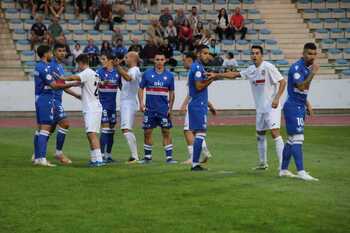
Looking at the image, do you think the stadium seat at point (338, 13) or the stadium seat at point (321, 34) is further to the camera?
the stadium seat at point (338, 13)

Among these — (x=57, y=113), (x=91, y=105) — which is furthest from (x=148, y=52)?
(x=91, y=105)

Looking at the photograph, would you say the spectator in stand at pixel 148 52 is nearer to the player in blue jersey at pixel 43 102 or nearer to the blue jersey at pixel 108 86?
the blue jersey at pixel 108 86

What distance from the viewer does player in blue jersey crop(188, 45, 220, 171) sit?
16.2 m

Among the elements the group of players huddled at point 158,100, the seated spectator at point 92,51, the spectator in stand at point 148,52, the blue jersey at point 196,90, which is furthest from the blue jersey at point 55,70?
the spectator in stand at point 148,52

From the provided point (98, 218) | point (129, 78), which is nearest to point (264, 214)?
point (98, 218)

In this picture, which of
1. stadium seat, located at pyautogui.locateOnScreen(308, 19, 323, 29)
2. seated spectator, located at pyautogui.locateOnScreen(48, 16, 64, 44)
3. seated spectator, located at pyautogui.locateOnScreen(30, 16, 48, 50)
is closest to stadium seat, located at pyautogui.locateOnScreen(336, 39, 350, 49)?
stadium seat, located at pyautogui.locateOnScreen(308, 19, 323, 29)

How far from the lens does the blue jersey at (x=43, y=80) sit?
1733 cm

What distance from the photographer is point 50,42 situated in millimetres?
34406

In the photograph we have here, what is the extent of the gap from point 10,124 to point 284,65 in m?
10.8

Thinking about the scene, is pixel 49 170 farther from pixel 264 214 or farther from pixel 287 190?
pixel 264 214

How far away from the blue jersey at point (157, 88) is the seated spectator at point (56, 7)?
1904 cm

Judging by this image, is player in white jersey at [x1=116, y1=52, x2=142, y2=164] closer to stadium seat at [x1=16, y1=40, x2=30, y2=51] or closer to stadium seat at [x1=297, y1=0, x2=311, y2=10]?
stadium seat at [x1=16, y1=40, x2=30, y2=51]

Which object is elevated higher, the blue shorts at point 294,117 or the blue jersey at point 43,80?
the blue jersey at point 43,80

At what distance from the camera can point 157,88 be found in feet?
60.8
